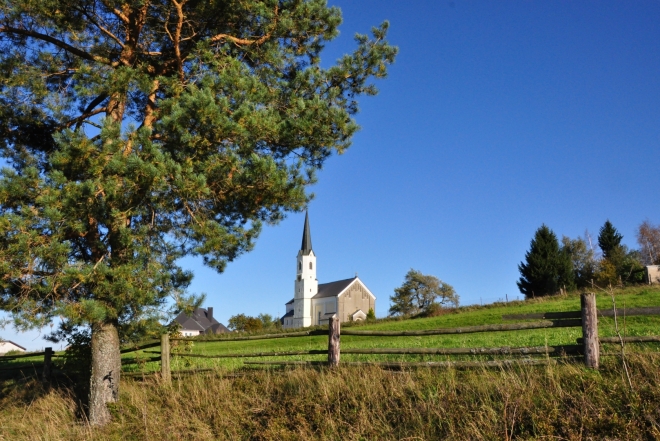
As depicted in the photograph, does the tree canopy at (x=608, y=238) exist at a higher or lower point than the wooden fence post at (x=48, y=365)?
higher

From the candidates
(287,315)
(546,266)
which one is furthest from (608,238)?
(287,315)

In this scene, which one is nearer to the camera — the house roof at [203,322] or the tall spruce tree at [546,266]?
the tall spruce tree at [546,266]

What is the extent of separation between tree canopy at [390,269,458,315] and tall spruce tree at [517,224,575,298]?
15051mm

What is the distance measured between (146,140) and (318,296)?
84535 mm

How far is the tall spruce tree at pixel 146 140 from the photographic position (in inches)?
297

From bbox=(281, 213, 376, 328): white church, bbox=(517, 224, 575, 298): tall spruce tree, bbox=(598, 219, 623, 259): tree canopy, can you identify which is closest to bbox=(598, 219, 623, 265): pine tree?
bbox=(598, 219, 623, 259): tree canopy

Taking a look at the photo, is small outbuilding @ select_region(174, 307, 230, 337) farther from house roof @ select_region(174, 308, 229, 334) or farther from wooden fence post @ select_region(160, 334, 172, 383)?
wooden fence post @ select_region(160, 334, 172, 383)

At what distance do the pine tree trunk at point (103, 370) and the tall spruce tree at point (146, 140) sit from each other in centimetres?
2

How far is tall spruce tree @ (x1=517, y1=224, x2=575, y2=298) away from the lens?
4400cm

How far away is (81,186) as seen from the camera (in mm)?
7320

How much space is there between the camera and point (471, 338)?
627 inches

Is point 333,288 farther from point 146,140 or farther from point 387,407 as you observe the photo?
point 387,407

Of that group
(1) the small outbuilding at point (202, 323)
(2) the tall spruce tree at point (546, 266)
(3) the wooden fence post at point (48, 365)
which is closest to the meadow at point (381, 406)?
(3) the wooden fence post at point (48, 365)

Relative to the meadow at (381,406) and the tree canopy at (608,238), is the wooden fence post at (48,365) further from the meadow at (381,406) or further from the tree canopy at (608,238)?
the tree canopy at (608,238)
